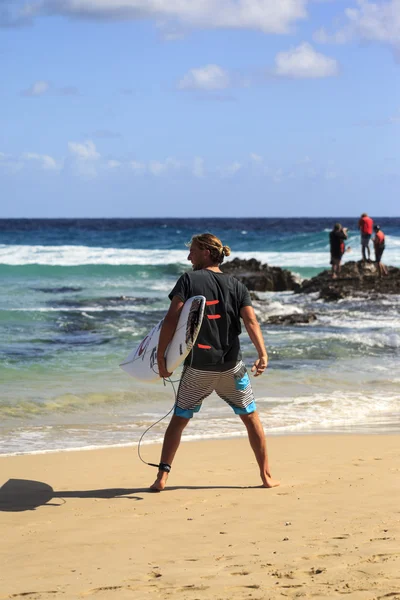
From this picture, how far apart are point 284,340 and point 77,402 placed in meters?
6.61

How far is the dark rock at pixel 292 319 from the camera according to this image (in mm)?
18125

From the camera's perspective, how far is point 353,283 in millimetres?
24141

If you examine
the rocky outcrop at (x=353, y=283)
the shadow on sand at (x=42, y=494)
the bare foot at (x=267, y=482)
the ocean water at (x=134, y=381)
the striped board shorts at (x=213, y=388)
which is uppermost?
the striped board shorts at (x=213, y=388)

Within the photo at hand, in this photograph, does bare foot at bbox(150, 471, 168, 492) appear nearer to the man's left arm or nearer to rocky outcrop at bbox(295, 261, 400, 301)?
the man's left arm

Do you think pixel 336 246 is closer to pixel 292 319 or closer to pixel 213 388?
pixel 292 319

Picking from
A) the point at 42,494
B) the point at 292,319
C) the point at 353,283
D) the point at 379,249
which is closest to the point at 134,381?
the point at 42,494

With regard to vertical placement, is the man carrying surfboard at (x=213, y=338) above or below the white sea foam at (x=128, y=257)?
above

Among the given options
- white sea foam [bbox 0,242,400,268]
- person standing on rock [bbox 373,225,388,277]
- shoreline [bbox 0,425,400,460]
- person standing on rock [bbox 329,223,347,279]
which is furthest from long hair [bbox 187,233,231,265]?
white sea foam [bbox 0,242,400,268]

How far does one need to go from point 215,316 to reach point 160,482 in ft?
3.99

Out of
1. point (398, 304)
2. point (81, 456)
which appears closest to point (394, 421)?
point (81, 456)

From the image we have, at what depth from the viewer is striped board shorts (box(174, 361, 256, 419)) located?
5539 millimetres

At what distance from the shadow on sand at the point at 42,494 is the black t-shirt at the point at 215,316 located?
956mm

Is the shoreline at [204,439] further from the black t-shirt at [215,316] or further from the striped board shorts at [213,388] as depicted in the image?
the black t-shirt at [215,316]

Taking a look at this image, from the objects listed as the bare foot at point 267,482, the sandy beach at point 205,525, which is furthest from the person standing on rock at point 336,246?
the bare foot at point 267,482
